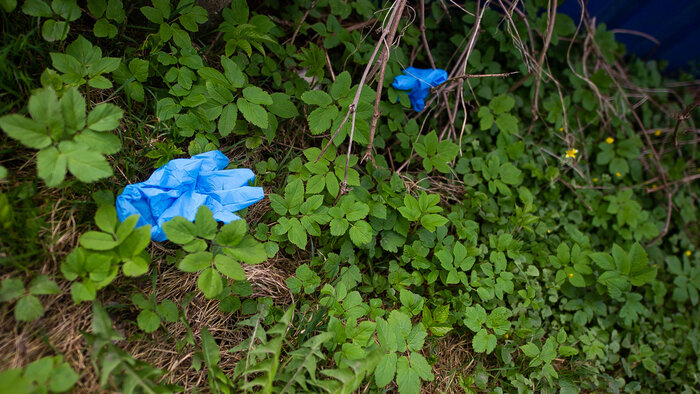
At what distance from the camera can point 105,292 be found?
4.85ft

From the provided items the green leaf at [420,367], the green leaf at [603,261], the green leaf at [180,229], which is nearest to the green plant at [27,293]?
the green leaf at [180,229]

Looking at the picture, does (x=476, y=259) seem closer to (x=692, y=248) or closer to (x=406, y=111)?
(x=406, y=111)

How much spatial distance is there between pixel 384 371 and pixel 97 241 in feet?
3.35

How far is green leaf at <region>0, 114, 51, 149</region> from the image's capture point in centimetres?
127

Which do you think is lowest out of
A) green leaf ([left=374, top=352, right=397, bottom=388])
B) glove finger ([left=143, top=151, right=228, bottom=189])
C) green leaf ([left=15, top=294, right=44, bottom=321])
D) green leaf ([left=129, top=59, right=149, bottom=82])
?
green leaf ([left=374, top=352, right=397, bottom=388])

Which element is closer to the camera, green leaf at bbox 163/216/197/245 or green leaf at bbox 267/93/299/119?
green leaf at bbox 163/216/197/245

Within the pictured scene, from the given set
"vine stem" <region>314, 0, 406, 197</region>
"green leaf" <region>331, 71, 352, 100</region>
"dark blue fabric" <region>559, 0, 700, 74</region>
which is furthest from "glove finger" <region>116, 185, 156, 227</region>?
"dark blue fabric" <region>559, 0, 700, 74</region>

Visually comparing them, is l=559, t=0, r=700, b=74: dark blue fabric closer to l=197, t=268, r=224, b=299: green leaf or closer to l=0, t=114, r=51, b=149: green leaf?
l=197, t=268, r=224, b=299: green leaf

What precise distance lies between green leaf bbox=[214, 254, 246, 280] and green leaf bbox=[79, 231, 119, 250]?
314 mm

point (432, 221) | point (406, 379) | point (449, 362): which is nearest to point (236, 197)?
point (432, 221)

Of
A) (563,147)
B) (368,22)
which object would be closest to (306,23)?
(368,22)

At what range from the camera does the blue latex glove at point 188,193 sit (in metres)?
1.53

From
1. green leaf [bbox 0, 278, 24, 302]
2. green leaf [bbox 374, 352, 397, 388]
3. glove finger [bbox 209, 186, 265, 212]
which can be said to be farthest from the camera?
glove finger [bbox 209, 186, 265, 212]

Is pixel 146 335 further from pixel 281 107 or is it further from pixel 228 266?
pixel 281 107
